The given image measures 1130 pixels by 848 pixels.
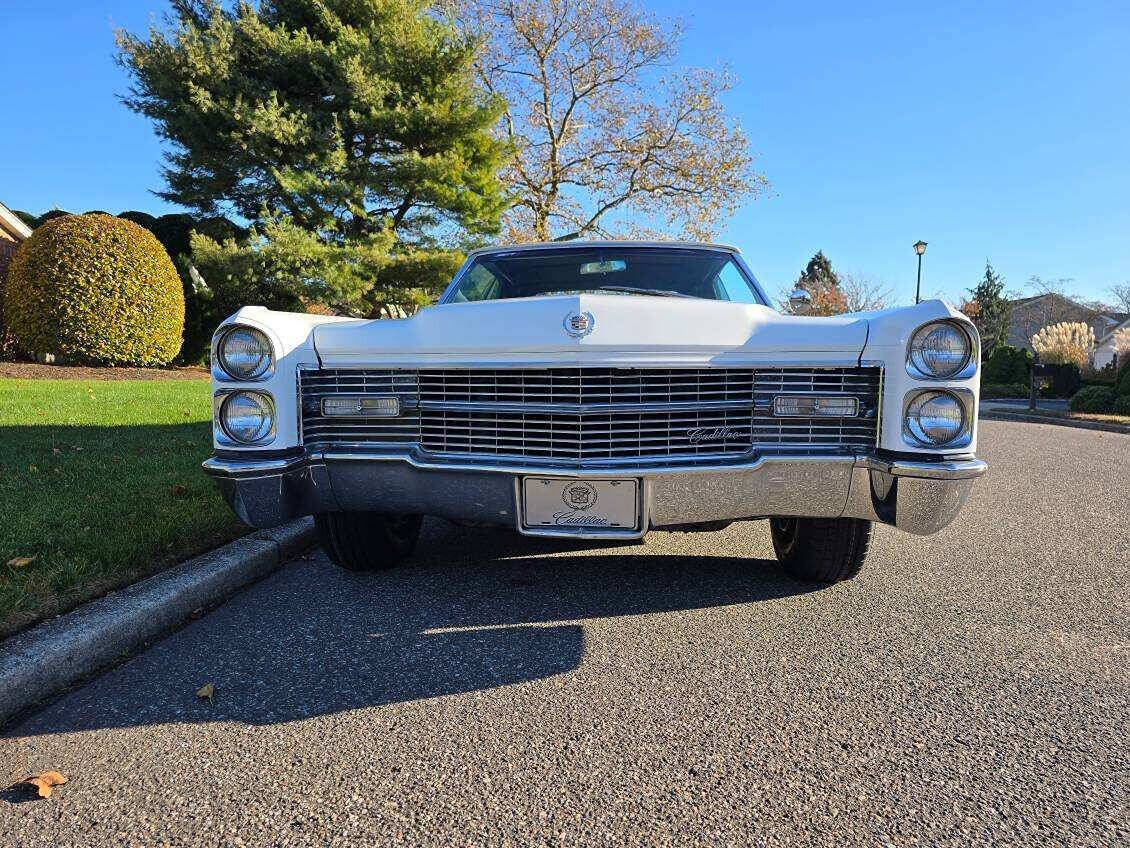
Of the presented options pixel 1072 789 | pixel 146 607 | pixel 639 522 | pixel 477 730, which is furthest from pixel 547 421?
pixel 1072 789

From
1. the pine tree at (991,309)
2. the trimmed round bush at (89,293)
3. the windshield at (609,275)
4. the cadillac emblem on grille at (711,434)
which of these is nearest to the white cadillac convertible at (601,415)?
the cadillac emblem on grille at (711,434)

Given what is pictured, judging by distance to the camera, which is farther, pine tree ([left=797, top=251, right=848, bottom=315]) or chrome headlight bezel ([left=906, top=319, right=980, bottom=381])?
pine tree ([left=797, top=251, right=848, bottom=315])

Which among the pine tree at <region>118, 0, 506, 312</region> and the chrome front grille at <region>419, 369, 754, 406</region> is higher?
the pine tree at <region>118, 0, 506, 312</region>

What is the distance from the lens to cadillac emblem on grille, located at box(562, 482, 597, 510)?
2416 mm

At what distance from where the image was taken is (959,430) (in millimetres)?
2359

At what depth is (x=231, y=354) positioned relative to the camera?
8.43 ft

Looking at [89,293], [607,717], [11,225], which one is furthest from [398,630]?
[11,225]

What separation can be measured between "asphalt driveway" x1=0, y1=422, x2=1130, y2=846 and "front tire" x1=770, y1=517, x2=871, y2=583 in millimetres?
95

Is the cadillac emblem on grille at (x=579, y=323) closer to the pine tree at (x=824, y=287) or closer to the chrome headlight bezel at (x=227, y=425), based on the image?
the chrome headlight bezel at (x=227, y=425)

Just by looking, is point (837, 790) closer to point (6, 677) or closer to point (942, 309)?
point (942, 309)

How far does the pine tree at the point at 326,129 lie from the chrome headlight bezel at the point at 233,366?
12.8 m

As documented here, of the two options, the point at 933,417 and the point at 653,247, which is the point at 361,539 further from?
the point at 933,417

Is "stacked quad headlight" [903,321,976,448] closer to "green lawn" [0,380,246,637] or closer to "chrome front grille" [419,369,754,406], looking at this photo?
"chrome front grille" [419,369,754,406]

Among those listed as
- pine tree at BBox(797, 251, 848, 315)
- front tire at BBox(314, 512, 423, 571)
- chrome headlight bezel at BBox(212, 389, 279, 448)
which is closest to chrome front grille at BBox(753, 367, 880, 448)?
Result: front tire at BBox(314, 512, 423, 571)
